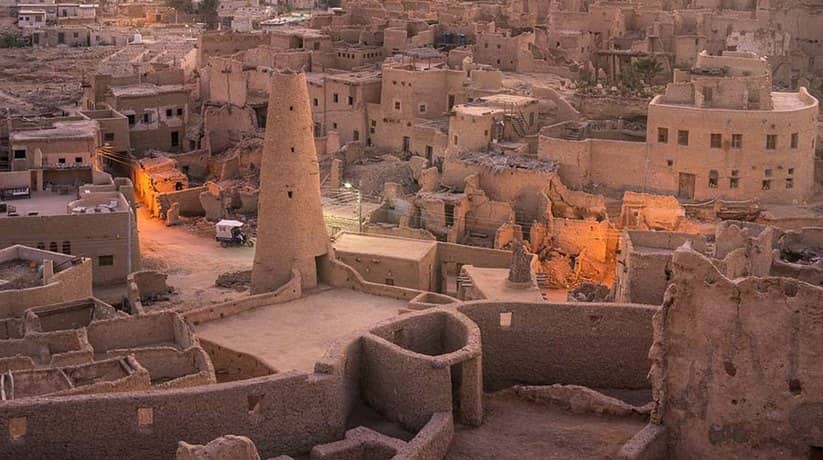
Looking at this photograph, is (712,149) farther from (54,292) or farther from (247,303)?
(54,292)

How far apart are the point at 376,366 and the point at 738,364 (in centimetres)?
560

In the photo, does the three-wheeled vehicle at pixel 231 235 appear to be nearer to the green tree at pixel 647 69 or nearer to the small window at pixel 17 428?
the green tree at pixel 647 69

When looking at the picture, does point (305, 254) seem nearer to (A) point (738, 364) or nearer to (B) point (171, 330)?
(B) point (171, 330)

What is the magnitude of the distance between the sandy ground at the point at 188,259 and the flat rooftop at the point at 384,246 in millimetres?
3189

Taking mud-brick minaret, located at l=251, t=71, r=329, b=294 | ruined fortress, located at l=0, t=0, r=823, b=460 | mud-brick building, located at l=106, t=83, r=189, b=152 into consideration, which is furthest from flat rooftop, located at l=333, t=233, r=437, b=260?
mud-brick building, located at l=106, t=83, r=189, b=152

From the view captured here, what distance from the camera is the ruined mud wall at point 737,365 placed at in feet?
60.5

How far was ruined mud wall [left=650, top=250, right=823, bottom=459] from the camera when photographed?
1844cm

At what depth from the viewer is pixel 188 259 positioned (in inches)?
1556

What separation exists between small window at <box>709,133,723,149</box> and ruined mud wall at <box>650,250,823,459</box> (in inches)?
789

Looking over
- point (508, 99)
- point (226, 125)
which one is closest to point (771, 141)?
point (508, 99)

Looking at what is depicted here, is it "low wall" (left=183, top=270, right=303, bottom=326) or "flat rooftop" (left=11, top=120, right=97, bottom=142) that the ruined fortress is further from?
"flat rooftop" (left=11, top=120, right=97, bottom=142)

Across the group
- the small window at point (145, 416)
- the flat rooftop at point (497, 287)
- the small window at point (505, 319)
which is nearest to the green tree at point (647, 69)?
the flat rooftop at point (497, 287)

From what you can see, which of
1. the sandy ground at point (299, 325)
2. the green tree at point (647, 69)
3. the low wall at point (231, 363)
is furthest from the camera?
the green tree at point (647, 69)

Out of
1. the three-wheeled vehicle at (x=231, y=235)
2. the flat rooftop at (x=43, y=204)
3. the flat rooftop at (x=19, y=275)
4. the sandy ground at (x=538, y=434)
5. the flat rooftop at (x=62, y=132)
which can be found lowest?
the three-wheeled vehicle at (x=231, y=235)
